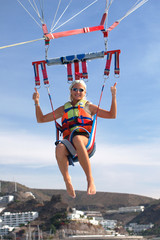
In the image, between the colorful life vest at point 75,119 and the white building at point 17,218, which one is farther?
the white building at point 17,218

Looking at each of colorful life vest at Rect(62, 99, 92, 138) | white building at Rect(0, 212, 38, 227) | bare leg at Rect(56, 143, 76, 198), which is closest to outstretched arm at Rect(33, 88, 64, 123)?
colorful life vest at Rect(62, 99, 92, 138)

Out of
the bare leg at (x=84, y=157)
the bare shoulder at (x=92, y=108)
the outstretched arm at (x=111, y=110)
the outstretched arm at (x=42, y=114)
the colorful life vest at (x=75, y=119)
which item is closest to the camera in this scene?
the bare leg at (x=84, y=157)

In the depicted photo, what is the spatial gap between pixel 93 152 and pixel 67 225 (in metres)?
158

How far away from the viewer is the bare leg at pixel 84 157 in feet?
35.5

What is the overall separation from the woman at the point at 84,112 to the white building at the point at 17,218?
16937cm

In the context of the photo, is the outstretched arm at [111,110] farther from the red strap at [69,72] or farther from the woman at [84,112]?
the red strap at [69,72]

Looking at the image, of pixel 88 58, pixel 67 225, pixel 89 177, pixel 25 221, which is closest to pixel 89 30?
pixel 88 58

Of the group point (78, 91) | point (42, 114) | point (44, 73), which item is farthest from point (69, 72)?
point (42, 114)

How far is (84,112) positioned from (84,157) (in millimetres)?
1512

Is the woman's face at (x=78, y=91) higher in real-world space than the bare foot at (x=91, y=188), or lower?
higher

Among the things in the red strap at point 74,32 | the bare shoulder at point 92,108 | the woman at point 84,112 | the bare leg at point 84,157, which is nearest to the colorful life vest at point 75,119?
the woman at point 84,112

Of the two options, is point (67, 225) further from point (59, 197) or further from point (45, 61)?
point (45, 61)

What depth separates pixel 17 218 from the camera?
17888 centimetres

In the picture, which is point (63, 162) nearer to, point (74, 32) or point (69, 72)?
point (69, 72)
